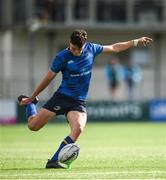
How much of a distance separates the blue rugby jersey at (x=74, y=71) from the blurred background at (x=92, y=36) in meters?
24.9

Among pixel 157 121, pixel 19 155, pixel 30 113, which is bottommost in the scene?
pixel 157 121

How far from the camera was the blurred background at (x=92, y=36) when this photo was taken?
137ft

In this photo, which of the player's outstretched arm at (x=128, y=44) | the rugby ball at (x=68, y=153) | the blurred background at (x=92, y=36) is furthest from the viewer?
the blurred background at (x=92, y=36)

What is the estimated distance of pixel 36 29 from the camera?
4272cm

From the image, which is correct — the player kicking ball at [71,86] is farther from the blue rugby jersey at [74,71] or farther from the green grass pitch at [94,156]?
the green grass pitch at [94,156]

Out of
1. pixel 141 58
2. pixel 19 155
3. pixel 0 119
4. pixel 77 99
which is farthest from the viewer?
pixel 141 58

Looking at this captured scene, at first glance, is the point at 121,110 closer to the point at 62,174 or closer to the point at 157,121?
the point at 157,121

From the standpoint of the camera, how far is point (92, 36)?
1779 inches

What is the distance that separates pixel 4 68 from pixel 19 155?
87.5 feet

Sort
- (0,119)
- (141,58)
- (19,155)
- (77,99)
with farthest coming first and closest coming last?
1. (141,58)
2. (0,119)
3. (19,155)
4. (77,99)

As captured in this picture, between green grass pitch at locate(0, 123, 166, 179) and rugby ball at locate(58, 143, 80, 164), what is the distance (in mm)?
215

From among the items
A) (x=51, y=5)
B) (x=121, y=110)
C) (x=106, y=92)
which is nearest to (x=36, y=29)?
(x=51, y=5)

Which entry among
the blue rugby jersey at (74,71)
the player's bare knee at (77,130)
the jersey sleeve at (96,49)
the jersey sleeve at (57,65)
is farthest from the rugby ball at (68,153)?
the jersey sleeve at (96,49)

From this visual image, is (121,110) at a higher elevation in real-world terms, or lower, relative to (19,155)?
lower
